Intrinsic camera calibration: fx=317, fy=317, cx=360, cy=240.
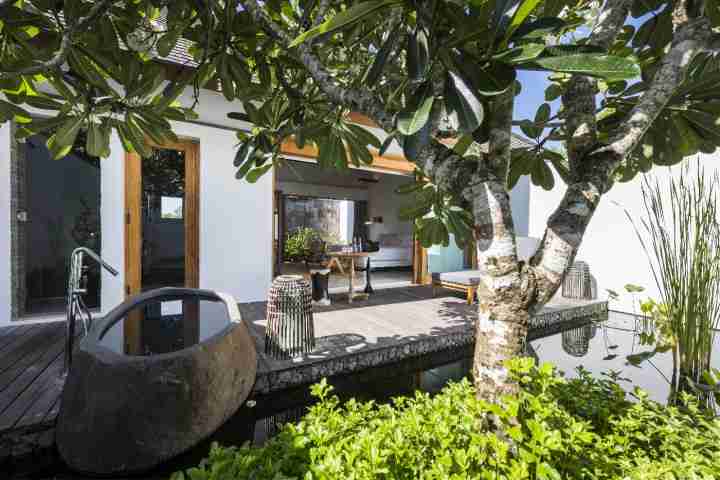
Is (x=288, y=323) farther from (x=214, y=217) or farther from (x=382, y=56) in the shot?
(x=214, y=217)

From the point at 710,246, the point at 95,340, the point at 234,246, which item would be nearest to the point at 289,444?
the point at 95,340

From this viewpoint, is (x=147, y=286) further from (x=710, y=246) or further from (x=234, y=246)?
(x=710, y=246)

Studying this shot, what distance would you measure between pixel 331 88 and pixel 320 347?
7.34 feet

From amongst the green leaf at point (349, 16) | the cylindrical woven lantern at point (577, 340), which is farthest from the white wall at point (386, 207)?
the green leaf at point (349, 16)

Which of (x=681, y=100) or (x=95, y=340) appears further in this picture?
(x=95, y=340)

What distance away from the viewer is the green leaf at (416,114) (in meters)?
0.74

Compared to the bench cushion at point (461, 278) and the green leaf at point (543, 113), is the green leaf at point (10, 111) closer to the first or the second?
the green leaf at point (543, 113)

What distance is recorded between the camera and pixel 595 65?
0.66m

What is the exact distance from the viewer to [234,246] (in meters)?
4.54

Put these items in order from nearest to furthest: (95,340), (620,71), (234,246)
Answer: (620,71), (95,340), (234,246)

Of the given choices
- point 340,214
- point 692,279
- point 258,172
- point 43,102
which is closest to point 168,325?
point 258,172

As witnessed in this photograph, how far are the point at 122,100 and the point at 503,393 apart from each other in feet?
6.37

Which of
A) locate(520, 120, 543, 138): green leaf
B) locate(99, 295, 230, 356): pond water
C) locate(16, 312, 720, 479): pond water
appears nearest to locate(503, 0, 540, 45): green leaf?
locate(520, 120, 543, 138): green leaf

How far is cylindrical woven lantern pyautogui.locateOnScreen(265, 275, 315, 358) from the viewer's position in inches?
101
